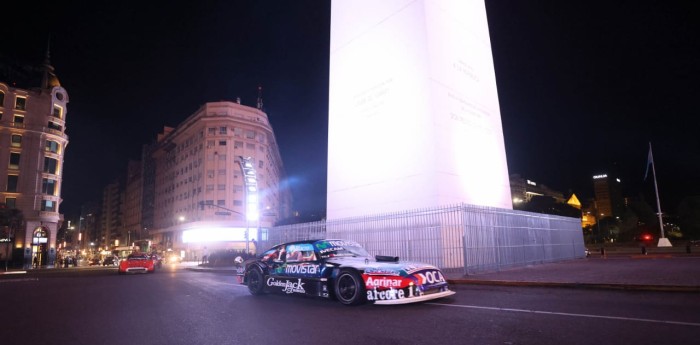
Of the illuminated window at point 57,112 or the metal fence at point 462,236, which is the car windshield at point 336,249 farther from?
the illuminated window at point 57,112

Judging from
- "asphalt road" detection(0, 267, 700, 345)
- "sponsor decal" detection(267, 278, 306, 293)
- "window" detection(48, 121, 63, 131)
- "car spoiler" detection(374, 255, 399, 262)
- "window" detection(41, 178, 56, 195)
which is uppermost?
"window" detection(48, 121, 63, 131)

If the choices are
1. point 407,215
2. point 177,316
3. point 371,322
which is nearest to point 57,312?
point 177,316

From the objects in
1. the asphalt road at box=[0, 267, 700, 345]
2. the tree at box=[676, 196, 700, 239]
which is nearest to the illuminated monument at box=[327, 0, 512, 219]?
the asphalt road at box=[0, 267, 700, 345]

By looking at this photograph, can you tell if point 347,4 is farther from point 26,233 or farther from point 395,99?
point 26,233

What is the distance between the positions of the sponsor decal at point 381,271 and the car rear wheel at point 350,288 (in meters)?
0.24

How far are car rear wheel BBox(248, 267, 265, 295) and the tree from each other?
6125 centimetres

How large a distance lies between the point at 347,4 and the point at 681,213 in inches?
2180

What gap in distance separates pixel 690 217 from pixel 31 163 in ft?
300

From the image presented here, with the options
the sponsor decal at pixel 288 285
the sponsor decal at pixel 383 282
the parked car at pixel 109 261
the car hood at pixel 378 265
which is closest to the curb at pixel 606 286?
the car hood at pixel 378 265

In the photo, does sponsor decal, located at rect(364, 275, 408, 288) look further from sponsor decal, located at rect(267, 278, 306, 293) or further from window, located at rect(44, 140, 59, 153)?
window, located at rect(44, 140, 59, 153)

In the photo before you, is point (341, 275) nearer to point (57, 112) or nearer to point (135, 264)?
point (135, 264)

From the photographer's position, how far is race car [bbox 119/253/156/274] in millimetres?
24328

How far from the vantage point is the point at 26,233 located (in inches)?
2196

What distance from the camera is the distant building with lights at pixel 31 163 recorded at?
184 feet
